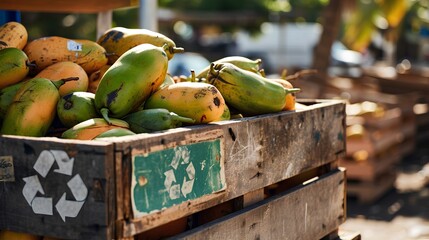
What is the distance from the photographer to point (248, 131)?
2.66 metres

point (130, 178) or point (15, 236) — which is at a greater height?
point (130, 178)

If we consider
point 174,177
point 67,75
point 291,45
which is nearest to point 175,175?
point 174,177

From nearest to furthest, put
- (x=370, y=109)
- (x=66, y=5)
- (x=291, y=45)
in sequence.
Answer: (x=66, y=5), (x=370, y=109), (x=291, y=45)

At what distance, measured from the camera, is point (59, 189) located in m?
2.07

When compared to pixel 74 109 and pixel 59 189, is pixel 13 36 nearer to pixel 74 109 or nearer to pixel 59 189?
pixel 74 109

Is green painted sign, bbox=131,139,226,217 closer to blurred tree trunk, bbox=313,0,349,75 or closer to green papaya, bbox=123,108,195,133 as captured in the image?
green papaya, bbox=123,108,195,133

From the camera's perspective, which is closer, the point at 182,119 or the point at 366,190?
the point at 182,119

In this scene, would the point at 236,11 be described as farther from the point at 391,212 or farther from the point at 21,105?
the point at 21,105

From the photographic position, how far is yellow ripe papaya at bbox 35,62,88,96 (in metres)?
2.71

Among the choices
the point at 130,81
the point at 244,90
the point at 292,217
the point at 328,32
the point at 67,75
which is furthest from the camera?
the point at 328,32

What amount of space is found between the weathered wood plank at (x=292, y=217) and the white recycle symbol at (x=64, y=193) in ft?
1.32

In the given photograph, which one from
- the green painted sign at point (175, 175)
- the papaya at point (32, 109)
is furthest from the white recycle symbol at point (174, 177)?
the papaya at point (32, 109)

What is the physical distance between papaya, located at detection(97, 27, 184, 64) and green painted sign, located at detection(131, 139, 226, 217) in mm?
745

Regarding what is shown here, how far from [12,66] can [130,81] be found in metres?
0.49
